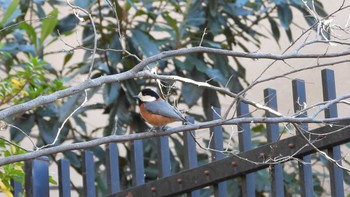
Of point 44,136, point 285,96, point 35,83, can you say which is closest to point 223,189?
point 35,83

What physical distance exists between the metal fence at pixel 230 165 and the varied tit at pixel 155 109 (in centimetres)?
40

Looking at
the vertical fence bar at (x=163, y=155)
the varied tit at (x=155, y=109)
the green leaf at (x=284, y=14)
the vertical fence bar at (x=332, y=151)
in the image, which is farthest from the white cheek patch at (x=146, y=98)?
the green leaf at (x=284, y=14)

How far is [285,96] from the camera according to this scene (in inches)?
229

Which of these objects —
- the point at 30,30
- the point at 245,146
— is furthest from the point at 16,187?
the point at 30,30

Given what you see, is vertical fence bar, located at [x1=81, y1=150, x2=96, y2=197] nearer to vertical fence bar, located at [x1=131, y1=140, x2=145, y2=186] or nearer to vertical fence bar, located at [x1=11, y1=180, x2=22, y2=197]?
vertical fence bar, located at [x1=131, y1=140, x2=145, y2=186]

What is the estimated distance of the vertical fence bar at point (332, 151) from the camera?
2893 mm

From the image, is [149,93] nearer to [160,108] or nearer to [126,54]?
[160,108]

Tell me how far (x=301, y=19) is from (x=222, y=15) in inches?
36.1

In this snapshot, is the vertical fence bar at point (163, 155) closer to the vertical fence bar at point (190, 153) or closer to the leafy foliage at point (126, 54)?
the vertical fence bar at point (190, 153)

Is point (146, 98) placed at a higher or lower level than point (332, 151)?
higher

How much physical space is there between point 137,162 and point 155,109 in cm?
57

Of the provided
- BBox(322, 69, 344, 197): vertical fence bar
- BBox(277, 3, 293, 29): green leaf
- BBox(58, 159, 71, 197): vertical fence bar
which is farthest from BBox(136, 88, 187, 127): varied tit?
BBox(277, 3, 293, 29): green leaf

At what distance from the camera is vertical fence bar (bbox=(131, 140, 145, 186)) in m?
3.21

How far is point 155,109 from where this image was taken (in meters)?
3.77
